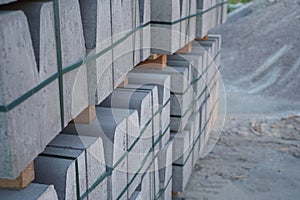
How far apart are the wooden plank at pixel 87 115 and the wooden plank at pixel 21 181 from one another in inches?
27.5

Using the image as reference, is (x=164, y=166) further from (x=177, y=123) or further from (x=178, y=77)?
(x=178, y=77)

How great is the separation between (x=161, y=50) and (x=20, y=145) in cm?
202

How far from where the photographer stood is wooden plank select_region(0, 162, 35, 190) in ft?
6.42

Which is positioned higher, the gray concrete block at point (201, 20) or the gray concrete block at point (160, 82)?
the gray concrete block at point (201, 20)

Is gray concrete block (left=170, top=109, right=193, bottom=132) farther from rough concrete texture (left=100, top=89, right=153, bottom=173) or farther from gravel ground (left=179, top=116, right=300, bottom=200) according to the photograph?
rough concrete texture (left=100, top=89, right=153, bottom=173)

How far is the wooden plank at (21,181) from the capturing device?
196 centimetres

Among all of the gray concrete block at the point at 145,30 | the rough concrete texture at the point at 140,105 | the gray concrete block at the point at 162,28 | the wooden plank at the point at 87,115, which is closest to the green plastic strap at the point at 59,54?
the wooden plank at the point at 87,115

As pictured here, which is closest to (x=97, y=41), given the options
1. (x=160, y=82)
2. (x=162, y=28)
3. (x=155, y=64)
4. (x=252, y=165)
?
(x=162, y=28)

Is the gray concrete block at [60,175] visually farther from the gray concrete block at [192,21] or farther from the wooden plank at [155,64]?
the gray concrete block at [192,21]

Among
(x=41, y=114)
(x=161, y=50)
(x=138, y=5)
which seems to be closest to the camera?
(x=41, y=114)

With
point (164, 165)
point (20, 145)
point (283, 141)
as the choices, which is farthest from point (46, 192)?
point (283, 141)

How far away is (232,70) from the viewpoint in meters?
11.1

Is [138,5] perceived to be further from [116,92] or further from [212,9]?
[212,9]

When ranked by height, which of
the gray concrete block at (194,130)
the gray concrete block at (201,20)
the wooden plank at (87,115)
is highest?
the gray concrete block at (201,20)
